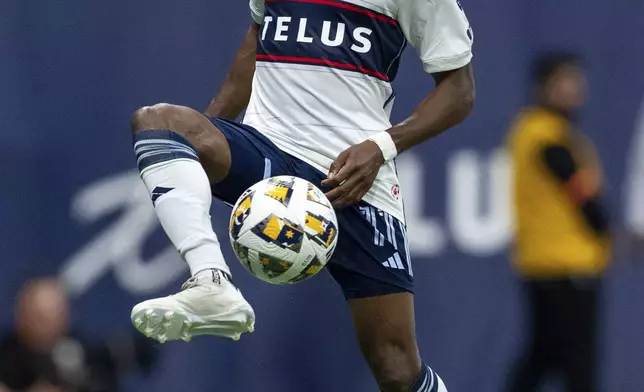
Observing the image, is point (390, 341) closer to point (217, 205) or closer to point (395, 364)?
point (395, 364)

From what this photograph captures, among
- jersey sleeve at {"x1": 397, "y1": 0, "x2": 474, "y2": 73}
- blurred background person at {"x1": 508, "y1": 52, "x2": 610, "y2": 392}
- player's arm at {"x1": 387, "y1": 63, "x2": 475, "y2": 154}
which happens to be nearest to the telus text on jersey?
jersey sleeve at {"x1": 397, "y1": 0, "x2": 474, "y2": 73}

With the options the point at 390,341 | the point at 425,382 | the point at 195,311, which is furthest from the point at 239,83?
the point at 195,311

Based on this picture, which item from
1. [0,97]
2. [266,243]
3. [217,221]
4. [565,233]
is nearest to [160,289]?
[217,221]

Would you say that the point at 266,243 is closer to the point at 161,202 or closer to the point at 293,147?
the point at 161,202

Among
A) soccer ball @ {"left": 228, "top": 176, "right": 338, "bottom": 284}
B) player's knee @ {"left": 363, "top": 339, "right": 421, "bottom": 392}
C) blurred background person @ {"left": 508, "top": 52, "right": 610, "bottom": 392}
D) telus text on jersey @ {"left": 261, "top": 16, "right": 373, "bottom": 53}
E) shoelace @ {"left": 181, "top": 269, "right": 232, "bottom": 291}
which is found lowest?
blurred background person @ {"left": 508, "top": 52, "right": 610, "bottom": 392}

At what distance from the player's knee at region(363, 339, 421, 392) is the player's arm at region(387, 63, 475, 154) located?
0.74 meters

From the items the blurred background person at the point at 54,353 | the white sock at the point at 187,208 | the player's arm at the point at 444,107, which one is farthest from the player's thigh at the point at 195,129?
the blurred background person at the point at 54,353

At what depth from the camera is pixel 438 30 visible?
4898mm

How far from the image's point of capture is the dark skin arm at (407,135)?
466 centimetres

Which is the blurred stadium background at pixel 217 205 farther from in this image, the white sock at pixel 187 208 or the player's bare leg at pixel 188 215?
the white sock at pixel 187 208

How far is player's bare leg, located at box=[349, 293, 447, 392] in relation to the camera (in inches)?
194

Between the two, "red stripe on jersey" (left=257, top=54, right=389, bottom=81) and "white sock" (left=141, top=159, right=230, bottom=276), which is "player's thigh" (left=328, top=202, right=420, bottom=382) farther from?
"white sock" (left=141, top=159, right=230, bottom=276)

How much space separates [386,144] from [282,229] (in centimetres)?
71

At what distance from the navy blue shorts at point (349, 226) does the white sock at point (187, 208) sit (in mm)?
291
